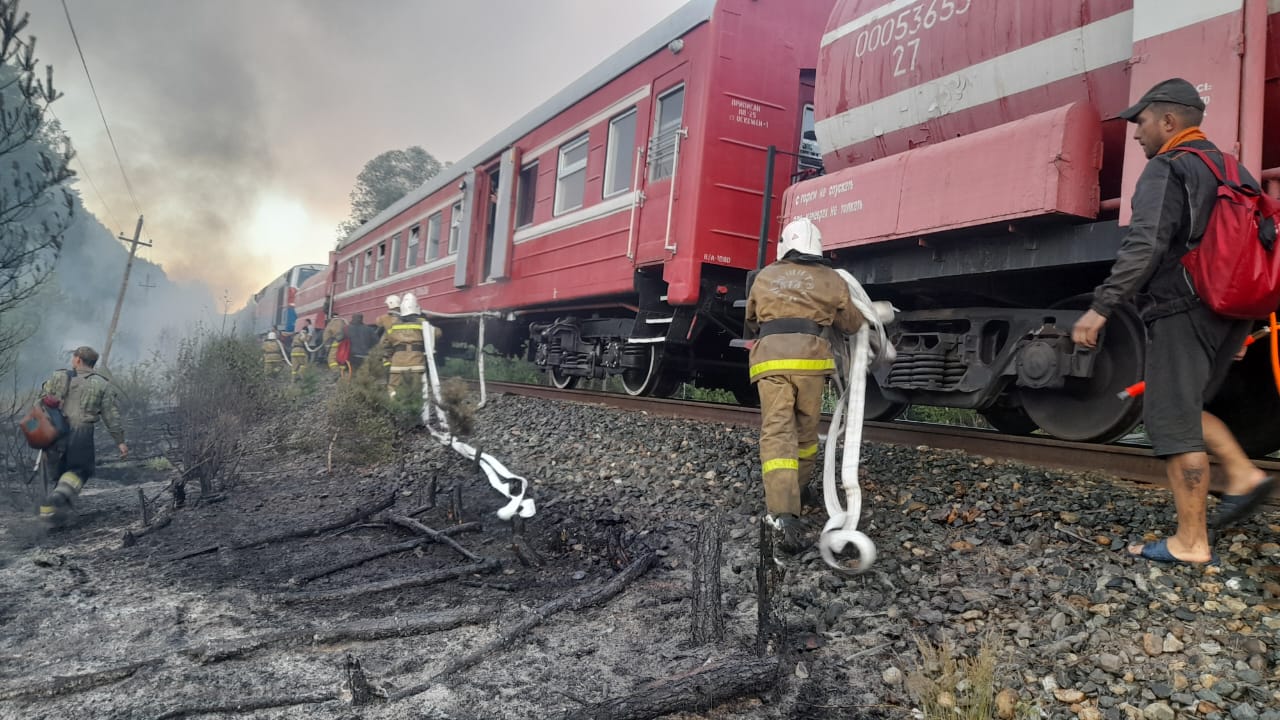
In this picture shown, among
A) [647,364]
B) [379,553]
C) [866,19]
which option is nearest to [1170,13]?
[866,19]

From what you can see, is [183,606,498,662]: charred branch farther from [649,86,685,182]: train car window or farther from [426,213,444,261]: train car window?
[426,213,444,261]: train car window

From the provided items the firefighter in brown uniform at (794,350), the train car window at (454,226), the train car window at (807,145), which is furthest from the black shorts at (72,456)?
the train car window at (807,145)

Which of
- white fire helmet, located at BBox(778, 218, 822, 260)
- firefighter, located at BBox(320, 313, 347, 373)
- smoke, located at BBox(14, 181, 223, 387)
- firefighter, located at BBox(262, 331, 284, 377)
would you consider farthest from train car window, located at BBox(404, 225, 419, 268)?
smoke, located at BBox(14, 181, 223, 387)

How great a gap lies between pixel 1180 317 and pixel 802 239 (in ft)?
5.20

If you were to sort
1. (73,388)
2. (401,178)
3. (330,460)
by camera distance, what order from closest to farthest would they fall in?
(73,388)
(330,460)
(401,178)

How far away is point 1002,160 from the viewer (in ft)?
12.3

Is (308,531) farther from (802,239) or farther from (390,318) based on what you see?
(390,318)

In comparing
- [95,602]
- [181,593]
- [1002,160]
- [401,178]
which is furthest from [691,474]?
[401,178]

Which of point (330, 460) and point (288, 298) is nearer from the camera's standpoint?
point (330, 460)

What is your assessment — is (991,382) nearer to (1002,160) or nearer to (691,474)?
(1002,160)

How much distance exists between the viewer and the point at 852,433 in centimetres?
339

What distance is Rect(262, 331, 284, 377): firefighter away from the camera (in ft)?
46.4

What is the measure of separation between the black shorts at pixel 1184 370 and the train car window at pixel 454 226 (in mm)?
9957

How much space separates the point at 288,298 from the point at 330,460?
918 inches
